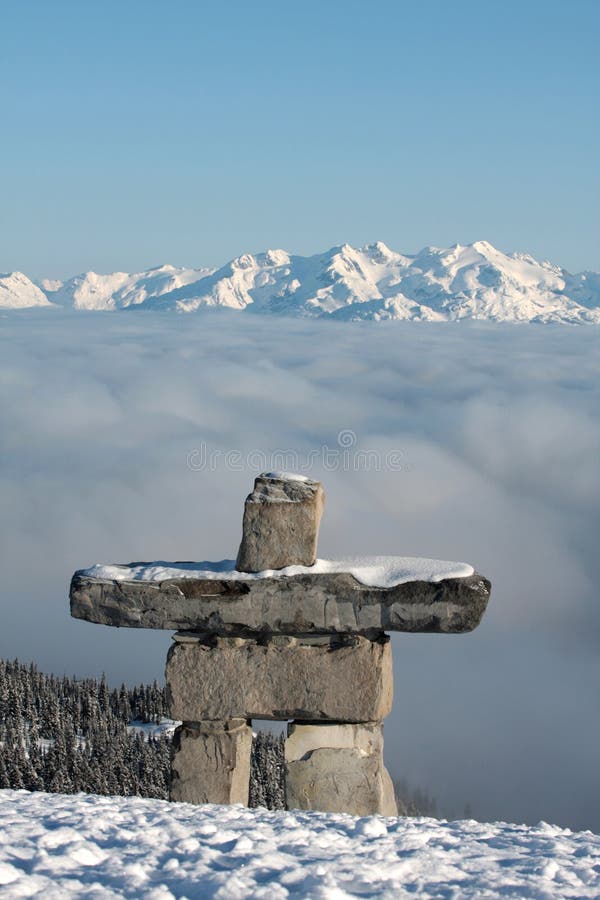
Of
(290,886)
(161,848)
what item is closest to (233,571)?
(161,848)

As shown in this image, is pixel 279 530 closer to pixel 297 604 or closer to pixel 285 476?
pixel 285 476

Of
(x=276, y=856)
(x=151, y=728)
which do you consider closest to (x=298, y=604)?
(x=276, y=856)

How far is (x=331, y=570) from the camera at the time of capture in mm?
11922

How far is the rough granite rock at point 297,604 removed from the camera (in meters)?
11.7

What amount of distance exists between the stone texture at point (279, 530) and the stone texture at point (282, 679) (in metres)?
0.92

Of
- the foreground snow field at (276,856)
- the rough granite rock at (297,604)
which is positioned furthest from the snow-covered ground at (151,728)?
the foreground snow field at (276,856)

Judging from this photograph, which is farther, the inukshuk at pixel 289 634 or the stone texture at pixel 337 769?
the stone texture at pixel 337 769

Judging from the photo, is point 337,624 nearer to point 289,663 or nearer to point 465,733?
point 289,663

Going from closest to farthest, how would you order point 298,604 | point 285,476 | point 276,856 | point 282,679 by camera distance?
point 276,856, point 298,604, point 282,679, point 285,476

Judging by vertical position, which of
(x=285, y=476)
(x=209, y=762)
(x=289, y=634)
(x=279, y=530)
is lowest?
(x=209, y=762)

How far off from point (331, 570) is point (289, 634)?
0.92m

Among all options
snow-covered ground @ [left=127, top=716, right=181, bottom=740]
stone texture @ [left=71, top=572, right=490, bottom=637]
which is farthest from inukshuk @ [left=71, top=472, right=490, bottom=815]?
snow-covered ground @ [left=127, top=716, right=181, bottom=740]

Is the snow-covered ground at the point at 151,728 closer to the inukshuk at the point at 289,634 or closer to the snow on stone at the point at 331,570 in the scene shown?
the inukshuk at the point at 289,634

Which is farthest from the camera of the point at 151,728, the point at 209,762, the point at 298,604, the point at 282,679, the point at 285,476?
the point at 151,728
